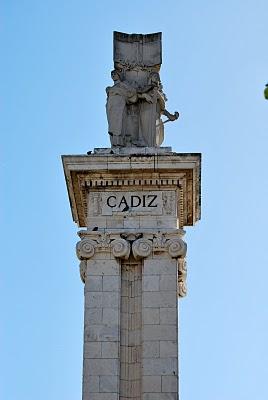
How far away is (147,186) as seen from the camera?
2519cm

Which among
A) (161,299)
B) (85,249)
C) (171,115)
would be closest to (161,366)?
(161,299)

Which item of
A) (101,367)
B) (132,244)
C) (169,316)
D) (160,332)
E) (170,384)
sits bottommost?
(170,384)

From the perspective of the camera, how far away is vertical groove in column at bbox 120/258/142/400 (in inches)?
918

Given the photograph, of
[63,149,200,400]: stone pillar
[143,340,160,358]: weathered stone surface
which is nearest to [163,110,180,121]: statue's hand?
[63,149,200,400]: stone pillar

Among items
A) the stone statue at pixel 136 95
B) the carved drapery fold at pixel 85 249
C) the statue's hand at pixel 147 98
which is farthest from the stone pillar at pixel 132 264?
the statue's hand at pixel 147 98

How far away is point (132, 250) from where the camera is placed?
24406 mm

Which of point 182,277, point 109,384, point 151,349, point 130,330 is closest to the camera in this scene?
point 109,384

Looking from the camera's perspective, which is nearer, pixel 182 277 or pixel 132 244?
pixel 132 244

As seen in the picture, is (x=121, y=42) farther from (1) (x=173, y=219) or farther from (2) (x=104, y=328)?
(2) (x=104, y=328)

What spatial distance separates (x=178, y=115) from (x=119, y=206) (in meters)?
3.44

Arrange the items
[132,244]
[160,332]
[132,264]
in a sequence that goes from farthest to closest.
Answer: [132,264] → [132,244] → [160,332]

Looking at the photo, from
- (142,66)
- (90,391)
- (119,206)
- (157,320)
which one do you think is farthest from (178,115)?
(90,391)

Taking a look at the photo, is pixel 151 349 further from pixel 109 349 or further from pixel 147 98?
pixel 147 98

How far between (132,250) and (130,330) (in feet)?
5.85
